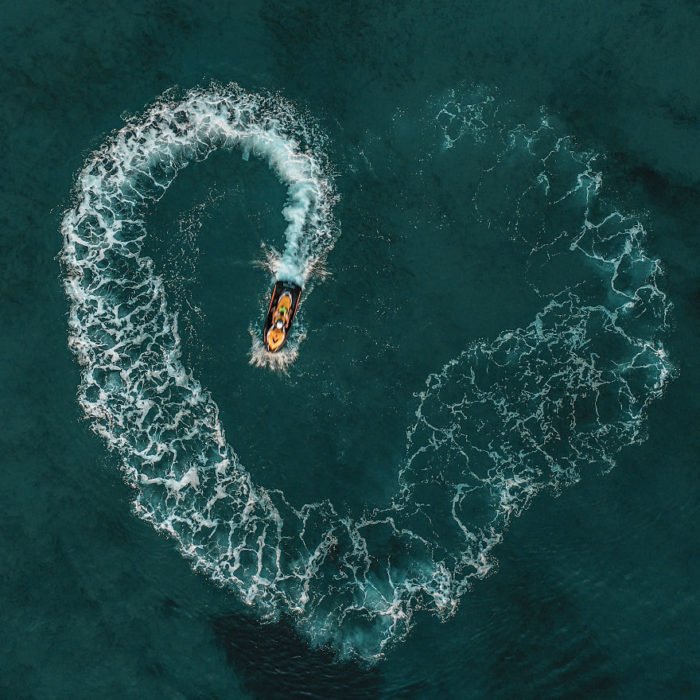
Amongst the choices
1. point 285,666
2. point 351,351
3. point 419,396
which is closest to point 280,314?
point 351,351

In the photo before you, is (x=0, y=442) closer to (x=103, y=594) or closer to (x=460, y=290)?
(x=103, y=594)

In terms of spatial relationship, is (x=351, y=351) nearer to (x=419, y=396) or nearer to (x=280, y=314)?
(x=280, y=314)

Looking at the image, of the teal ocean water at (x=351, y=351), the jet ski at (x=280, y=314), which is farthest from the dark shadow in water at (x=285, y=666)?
the jet ski at (x=280, y=314)

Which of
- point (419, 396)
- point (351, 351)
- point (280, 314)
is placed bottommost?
point (419, 396)

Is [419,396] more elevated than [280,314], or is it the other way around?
[280,314]

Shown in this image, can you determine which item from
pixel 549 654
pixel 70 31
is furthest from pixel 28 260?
pixel 549 654

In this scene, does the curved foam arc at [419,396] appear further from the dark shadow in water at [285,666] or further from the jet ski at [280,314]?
the jet ski at [280,314]
